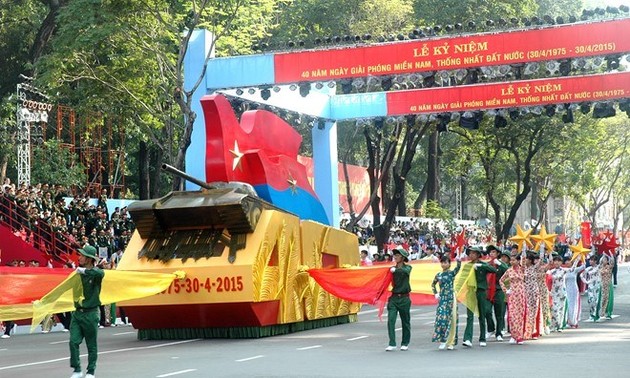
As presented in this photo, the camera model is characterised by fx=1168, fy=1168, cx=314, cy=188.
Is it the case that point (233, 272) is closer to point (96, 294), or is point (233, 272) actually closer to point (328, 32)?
point (96, 294)

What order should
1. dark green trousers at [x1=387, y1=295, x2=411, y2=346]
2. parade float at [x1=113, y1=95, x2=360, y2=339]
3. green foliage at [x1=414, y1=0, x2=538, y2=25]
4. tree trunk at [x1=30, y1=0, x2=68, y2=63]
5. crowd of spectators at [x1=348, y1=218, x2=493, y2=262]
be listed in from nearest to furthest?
dark green trousers at [x1=387, y1=295, x2=411, y2=346] → parade float at [x1=113, y1=95, x2=360, y2=339] → green foliage at [x1=414, y1=0, x2=538, y2=25] → tree trunk at [x1=30, y1=0, x2=68, y2=63] → crowd of spectators at [x1=348, y1=218, x2=493, y2=262]

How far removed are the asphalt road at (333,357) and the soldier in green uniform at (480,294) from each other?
233 mm

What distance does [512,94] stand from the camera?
3247 cm

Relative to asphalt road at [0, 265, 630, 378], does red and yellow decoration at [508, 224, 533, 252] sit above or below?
above

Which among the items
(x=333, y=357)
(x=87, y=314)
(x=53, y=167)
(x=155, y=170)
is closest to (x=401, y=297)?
(x=333, y=357)

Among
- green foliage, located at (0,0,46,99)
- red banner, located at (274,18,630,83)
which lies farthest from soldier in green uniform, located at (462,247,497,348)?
green foliage, located at (0,0,46,99)

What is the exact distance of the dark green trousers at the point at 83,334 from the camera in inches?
579

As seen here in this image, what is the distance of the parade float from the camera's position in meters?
21.4

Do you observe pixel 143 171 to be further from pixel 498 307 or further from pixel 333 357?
pixel 333 357

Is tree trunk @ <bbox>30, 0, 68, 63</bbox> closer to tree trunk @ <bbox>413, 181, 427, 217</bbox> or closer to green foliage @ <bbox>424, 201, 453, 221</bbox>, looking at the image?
green foliage @ <bbox>424, 201, 453, 221</bbox>

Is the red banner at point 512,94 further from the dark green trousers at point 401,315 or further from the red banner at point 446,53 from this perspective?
the dark green trousers at point 401,315

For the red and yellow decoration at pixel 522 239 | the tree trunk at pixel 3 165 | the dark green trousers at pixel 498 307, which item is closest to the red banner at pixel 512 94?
the red and yellow decoration at pixel 522 239

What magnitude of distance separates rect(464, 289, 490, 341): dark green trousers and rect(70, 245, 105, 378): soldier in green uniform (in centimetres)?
701

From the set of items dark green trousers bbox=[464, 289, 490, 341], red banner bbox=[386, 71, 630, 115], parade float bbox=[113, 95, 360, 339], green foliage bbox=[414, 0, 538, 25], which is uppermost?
green foliage bbox=[414, 0, 538, 25]
